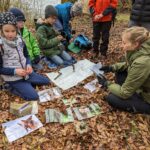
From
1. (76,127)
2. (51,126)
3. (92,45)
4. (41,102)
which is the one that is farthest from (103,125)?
(92,45)

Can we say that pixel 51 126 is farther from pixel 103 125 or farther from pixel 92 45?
pixel 92 45

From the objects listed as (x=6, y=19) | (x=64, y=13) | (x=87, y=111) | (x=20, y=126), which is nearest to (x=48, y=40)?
(x=64, y=13)

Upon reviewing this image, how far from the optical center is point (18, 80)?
4.31 metres

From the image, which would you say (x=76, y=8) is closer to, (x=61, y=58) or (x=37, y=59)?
(x=61, y=58)

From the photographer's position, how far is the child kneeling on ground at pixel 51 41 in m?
4.99

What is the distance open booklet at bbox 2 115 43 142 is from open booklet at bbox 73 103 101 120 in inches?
21.9

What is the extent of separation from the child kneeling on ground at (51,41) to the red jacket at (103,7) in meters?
0.76

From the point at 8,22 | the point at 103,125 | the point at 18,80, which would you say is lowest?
the point at 103,125

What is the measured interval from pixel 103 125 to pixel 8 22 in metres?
1.87

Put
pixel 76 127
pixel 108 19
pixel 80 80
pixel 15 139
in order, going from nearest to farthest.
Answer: pixel 15 139, pixel 76 127, pixel 80 80, pixel 108 19

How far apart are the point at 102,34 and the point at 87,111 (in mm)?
1965

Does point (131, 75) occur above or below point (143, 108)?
above

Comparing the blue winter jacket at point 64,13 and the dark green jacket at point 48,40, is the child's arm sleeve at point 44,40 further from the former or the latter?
the blue winter jacket at point 64,13

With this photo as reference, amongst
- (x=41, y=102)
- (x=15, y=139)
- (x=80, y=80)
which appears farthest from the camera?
(x=80, y=80)
